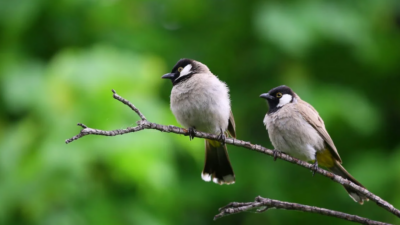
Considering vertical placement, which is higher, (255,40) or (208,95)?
(255,40)

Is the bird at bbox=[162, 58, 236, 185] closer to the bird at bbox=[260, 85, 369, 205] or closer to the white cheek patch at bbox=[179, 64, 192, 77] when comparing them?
the white cheek patch at bbox=[179, 64, 192, 77]

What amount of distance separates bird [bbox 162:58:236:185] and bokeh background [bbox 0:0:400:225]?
752 millimetres

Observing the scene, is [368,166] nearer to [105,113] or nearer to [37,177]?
[105,113]

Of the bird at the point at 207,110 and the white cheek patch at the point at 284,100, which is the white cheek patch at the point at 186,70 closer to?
the bird at the point at 207,110

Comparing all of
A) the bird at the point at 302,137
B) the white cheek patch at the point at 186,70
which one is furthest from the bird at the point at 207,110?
the bird at the point at 302,137

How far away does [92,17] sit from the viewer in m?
7.28

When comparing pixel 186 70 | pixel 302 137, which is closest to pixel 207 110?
pixel 186 70

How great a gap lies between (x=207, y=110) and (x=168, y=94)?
3.25 metres

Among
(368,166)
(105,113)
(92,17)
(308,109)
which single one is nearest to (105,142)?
(105,113)

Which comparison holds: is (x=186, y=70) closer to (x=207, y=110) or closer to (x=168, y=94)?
(x=207, y=110)

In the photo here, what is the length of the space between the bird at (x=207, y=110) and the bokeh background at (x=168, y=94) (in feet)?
2.47

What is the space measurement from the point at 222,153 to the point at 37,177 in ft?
5.28

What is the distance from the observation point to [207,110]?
14.1 feet

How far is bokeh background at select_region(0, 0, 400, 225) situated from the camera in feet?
17.3
